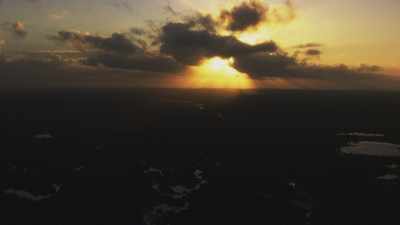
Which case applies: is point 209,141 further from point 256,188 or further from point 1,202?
point 1,202

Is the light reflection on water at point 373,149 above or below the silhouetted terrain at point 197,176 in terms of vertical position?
above

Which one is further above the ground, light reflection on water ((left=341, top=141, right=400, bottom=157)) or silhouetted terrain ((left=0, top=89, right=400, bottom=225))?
light reflection on water ((left=341, top=141, right=400, bottom=157))

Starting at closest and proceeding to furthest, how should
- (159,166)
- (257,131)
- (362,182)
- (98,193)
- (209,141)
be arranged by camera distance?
(98,193), (362,182), (159,166), (209,141), (257,131)

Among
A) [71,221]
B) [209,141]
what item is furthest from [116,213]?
[209,141]

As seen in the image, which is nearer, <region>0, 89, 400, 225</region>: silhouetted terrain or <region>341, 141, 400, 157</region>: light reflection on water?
<region>0, 89, 400, 225</region>: silhouetted terrain

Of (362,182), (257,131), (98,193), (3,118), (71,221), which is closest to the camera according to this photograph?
(71,221)

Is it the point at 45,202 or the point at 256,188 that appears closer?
the point at 45,202

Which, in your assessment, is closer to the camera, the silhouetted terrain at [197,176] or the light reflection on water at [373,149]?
the silhouetted terrain at [197,176]

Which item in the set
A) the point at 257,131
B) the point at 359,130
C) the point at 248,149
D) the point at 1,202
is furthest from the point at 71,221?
the point at 359,130

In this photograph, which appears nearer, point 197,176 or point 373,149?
point 197,176

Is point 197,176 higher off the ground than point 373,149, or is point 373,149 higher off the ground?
point 373,149
